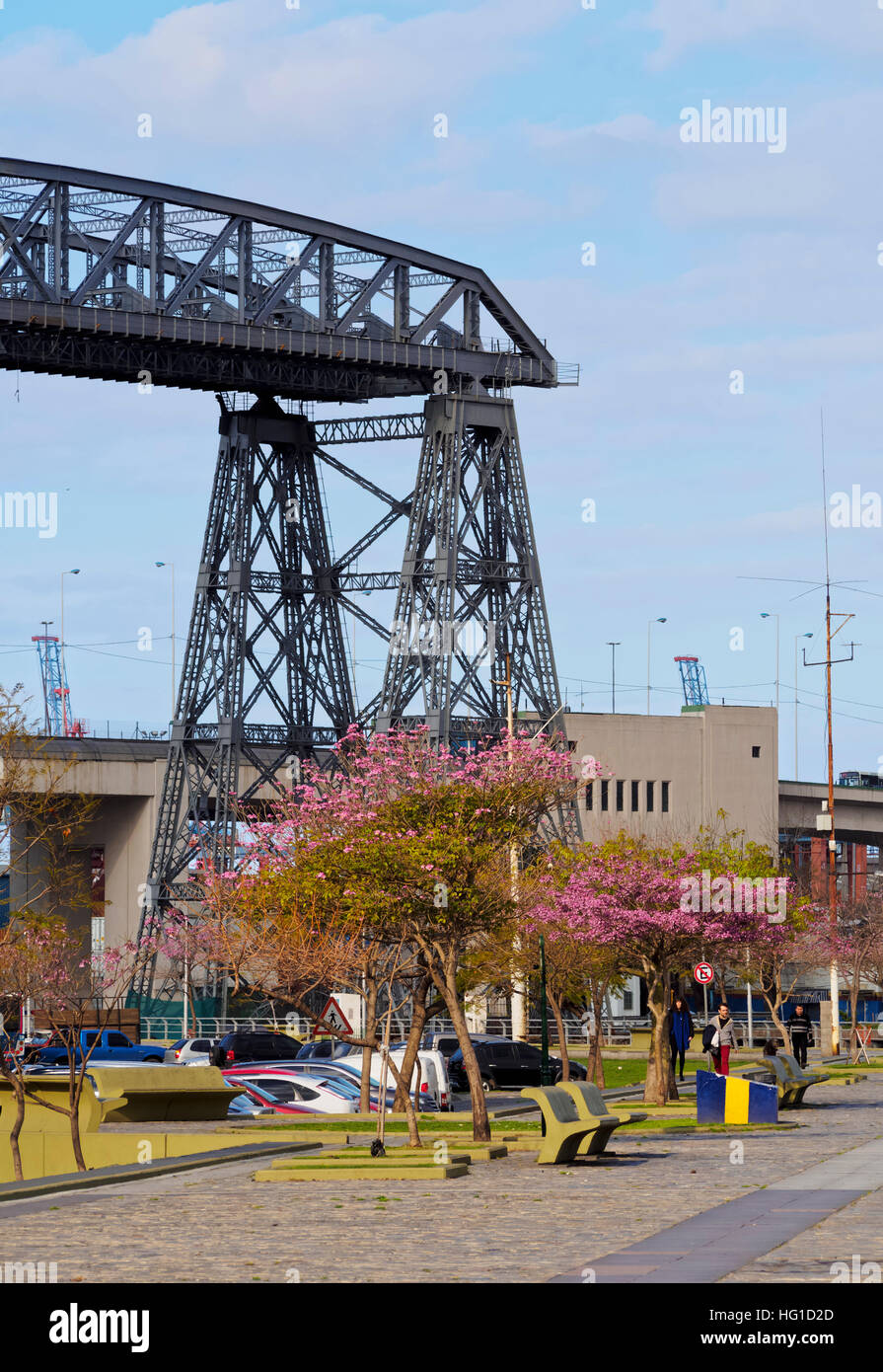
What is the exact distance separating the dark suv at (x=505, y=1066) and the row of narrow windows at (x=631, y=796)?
63.3 m

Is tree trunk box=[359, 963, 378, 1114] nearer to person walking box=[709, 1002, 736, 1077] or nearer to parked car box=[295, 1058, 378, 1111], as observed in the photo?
parked car box=[295, 1058, 378, 1111]

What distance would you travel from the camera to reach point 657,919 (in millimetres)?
31906

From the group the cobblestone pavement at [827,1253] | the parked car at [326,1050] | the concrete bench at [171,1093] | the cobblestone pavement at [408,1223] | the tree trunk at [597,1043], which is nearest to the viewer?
Answer: the cobblestone pavement at [827,1253]

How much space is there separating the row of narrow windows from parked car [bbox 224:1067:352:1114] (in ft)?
236

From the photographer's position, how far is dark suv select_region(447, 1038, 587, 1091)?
4341 cm

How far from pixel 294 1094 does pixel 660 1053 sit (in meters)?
7.23

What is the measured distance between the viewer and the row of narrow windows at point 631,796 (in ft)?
357

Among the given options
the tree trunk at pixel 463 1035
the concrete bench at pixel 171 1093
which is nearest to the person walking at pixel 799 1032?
the concrete bench at pixel 171 1093

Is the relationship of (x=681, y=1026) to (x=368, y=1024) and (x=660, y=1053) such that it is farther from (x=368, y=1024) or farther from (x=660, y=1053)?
(x=368, y=1024)

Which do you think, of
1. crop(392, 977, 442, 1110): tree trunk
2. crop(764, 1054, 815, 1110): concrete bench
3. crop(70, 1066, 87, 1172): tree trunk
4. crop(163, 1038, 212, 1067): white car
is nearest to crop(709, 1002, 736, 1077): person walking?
crop(764, 1054, 815, 1110): concrete bench

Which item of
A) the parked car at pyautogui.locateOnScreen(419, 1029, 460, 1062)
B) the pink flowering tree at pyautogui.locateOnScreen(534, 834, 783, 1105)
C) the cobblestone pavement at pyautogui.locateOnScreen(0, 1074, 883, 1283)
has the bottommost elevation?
the parked car at pyautogui.locateOnScreen(419, 1029, 460, 1062)

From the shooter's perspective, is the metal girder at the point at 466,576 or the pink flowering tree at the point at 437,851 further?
the metal girder at the point at 466,576

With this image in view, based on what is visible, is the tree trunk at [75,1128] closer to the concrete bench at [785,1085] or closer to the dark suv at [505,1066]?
the concrete bench at [785,1085]
